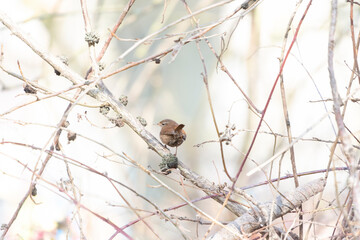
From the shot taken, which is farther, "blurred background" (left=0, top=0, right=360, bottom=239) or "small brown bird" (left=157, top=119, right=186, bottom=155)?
"blurred background" (left=0, top=0, right=360, bottom=239)

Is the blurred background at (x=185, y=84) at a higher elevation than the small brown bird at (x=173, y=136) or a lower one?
higher

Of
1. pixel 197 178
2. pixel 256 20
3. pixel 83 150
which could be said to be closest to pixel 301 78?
pixel 256 20

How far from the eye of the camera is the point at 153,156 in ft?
15.2

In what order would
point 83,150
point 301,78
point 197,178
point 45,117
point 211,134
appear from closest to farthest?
point 197,178
point 83,150
point 45,117
point 301,78
point 211,134

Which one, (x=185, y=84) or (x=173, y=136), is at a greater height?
(x=185, y=84)

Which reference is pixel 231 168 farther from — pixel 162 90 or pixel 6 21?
pixel 6 21

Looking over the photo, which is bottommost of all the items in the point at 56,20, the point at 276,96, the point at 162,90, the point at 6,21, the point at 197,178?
the point at 197,178

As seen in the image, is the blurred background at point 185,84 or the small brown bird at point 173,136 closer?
the small brown bird at point 173,136

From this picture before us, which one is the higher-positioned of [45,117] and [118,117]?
[45,117]

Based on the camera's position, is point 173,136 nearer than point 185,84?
Yes

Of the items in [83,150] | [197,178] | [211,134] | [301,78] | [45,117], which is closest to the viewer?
[197,178]

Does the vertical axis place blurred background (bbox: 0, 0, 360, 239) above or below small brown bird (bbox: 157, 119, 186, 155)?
above

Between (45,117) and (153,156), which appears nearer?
(45,117)

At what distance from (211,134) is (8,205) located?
2.05m
